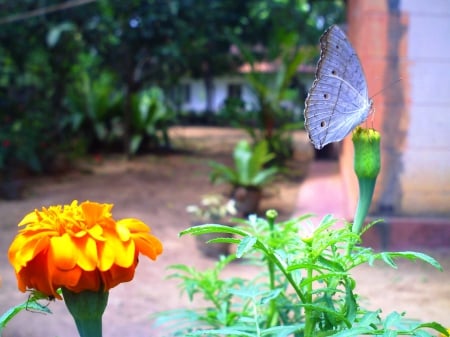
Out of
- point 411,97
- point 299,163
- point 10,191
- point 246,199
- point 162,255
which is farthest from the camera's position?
point 299,163

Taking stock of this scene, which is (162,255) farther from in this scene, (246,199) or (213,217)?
(246,199)

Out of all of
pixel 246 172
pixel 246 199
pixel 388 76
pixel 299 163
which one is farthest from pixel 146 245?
pixel 299 163

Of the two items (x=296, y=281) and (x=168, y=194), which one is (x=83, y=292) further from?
(x=168, y=194)

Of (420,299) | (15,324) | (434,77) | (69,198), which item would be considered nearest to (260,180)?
(69,198)

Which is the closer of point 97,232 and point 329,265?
point 97,232

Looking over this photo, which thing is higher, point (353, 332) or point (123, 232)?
point (123, 232)

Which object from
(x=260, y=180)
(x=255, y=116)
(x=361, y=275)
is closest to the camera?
(x=361, y=275)

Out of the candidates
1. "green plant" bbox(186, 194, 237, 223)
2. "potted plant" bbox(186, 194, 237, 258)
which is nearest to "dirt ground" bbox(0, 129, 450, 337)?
"potted plant" bbox(186, 194, 237, 258)
